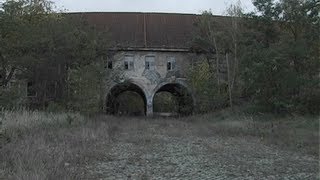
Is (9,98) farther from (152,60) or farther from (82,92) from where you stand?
(152,60)

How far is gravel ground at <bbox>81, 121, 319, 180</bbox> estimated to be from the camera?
10188 millimetres

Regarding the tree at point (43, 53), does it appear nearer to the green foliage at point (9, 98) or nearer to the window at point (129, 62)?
the green foliage at point (9, 98)

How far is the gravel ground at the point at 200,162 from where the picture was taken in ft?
33.4

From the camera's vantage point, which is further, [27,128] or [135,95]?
[135,95]

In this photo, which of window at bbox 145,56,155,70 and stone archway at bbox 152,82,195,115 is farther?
window at bbox 145,56,155,70

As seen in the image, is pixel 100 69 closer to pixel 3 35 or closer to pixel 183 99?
pixel 3 35

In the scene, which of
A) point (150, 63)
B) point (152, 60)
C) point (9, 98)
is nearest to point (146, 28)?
point (152, 60)

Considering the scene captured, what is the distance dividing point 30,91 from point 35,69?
193cm

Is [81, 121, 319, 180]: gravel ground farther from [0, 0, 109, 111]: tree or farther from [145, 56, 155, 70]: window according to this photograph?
[145, 56, 155, 70]: window

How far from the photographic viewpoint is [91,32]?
4072cm

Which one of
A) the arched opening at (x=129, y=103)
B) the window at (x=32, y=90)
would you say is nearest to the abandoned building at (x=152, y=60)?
the arched opening at (x=129, y=103)

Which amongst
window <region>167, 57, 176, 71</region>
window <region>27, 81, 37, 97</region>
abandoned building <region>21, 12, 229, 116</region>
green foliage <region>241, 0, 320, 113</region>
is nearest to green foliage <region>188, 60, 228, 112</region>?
abandoned building <region>21, 12, 229, 116</region>

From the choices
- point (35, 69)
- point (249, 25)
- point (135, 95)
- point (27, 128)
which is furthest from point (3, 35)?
point (135, 95)

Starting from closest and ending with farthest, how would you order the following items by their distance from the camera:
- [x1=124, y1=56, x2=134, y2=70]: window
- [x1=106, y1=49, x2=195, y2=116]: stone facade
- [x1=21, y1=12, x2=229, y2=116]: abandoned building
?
[x1=21, y1=12, x2=229, y2=116]: abandoned building → [x1=106, y1=49, x2=195, y2=116]: stone facade → [x1=124, y1=56, x2=134, y2=70]: window
